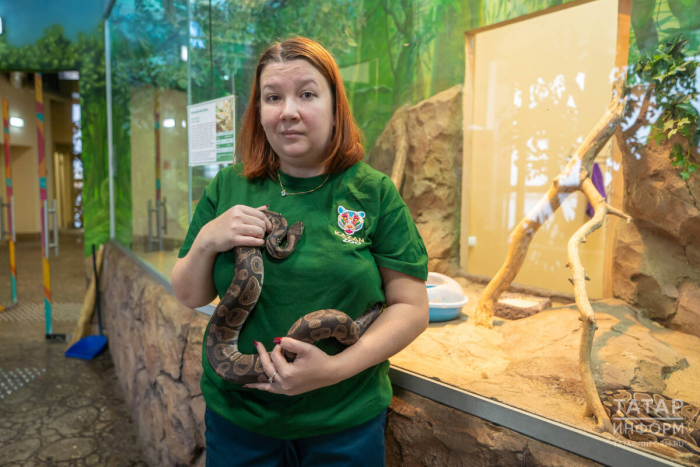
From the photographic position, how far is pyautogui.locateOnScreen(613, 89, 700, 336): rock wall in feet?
4.55

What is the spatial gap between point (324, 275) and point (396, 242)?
22 centimetres

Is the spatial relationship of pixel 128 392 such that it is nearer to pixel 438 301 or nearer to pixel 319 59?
pixel 438 301

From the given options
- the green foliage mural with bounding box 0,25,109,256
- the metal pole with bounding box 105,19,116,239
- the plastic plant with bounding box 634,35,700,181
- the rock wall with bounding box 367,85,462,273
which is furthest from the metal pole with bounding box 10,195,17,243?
the plastic plant with bounding box 634,35,700,181

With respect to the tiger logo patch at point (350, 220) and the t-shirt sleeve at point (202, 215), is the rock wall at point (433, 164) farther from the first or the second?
the t-shirt sleeve at point (202, 215)

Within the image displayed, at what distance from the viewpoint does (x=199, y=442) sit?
8.02 ft

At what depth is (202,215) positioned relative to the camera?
1333 mm

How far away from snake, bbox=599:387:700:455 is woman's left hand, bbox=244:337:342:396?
0.84 meters

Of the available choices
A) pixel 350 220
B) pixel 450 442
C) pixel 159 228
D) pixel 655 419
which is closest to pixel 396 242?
pixel 350 220

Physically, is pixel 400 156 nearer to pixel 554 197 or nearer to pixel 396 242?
A: pixel 554 197

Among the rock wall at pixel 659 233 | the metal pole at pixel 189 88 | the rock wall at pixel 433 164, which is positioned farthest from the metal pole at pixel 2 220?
the rock wall at pixel 659 233

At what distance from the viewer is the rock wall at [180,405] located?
1383mm

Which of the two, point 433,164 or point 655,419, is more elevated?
point 433,164

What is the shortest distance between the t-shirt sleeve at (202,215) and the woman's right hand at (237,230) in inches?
6.8

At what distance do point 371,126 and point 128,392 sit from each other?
10.2ft
